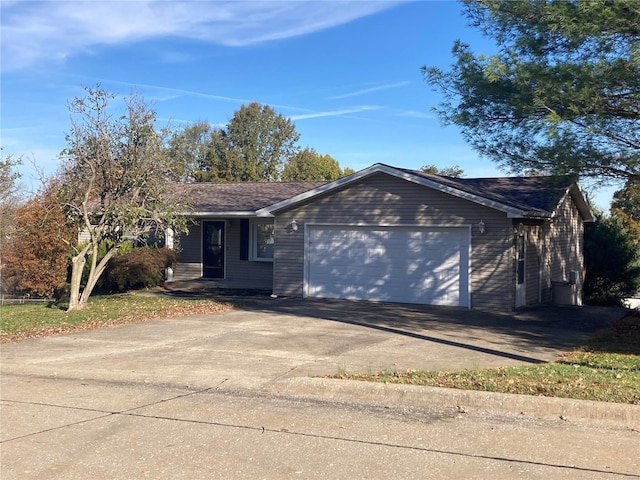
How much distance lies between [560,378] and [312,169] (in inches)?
1876

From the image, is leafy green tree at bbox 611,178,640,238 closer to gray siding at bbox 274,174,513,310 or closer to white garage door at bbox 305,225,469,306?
gray siding at bbox 274,174,513,310

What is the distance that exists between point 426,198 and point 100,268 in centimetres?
852

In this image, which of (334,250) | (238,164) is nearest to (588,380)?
(334,250)

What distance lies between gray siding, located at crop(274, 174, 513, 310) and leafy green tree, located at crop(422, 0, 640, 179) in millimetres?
4345

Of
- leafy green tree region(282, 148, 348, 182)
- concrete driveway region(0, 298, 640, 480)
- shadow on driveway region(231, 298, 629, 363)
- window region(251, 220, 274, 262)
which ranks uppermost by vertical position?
leafy green tree region(282, 148, 348, 182)

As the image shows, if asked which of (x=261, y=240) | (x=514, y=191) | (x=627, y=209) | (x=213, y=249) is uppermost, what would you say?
(x=627, y=209)

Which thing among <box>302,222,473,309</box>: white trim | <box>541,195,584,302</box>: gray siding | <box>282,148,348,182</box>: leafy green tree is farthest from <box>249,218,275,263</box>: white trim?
<box>282,148,348,182</box>: leafy green tree

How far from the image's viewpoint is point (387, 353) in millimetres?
10258

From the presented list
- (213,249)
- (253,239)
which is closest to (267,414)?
(253,239)

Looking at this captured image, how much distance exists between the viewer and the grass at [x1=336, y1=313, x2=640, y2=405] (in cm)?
732

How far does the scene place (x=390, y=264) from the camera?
17.5 metres

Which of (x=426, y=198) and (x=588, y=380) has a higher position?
(x=426, y=198)

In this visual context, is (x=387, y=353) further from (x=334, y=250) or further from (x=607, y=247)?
(x=607, y=247)

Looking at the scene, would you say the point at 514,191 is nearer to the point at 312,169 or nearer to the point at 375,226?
the point at 375,226
